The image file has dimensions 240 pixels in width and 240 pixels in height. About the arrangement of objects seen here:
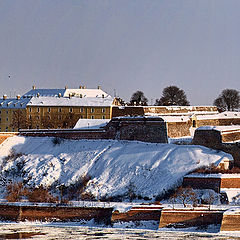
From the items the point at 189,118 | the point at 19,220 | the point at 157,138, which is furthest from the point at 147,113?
the point at 19,220

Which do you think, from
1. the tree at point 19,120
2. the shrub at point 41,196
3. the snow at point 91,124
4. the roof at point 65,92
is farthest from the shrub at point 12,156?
the roof at point 65,92

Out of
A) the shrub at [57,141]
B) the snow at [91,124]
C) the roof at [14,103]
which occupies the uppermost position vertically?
the roof at [14,103]

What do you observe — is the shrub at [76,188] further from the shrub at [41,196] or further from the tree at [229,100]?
the tree at [229,100]

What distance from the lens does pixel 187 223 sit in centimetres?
3753

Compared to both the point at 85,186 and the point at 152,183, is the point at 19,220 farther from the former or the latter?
the point at 152,183

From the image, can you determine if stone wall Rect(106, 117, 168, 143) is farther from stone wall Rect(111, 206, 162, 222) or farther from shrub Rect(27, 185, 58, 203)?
stone wall Rect(111, 206, 162, 222)

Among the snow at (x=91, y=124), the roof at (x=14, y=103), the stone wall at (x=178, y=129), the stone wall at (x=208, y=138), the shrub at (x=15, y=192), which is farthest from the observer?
the roof at (x=14, y=103)

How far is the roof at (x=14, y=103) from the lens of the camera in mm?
73250

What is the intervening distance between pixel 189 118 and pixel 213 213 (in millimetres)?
17195

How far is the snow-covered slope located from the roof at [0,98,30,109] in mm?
21991

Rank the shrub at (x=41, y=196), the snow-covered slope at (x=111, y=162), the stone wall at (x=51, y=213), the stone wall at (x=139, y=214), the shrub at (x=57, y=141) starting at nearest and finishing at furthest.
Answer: the stone wall at (x=139, y=214) < the stone wall at (x=51, y=213) < the shrub at (x=41, y=196) < the snow-covered slope at (x=111, y=162) < the shrub at (x=57, y=141)

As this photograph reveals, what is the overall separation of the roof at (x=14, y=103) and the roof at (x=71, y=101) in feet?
8.03

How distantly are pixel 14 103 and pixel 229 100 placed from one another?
71.8ft

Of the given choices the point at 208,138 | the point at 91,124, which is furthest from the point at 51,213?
the point at 91,124
